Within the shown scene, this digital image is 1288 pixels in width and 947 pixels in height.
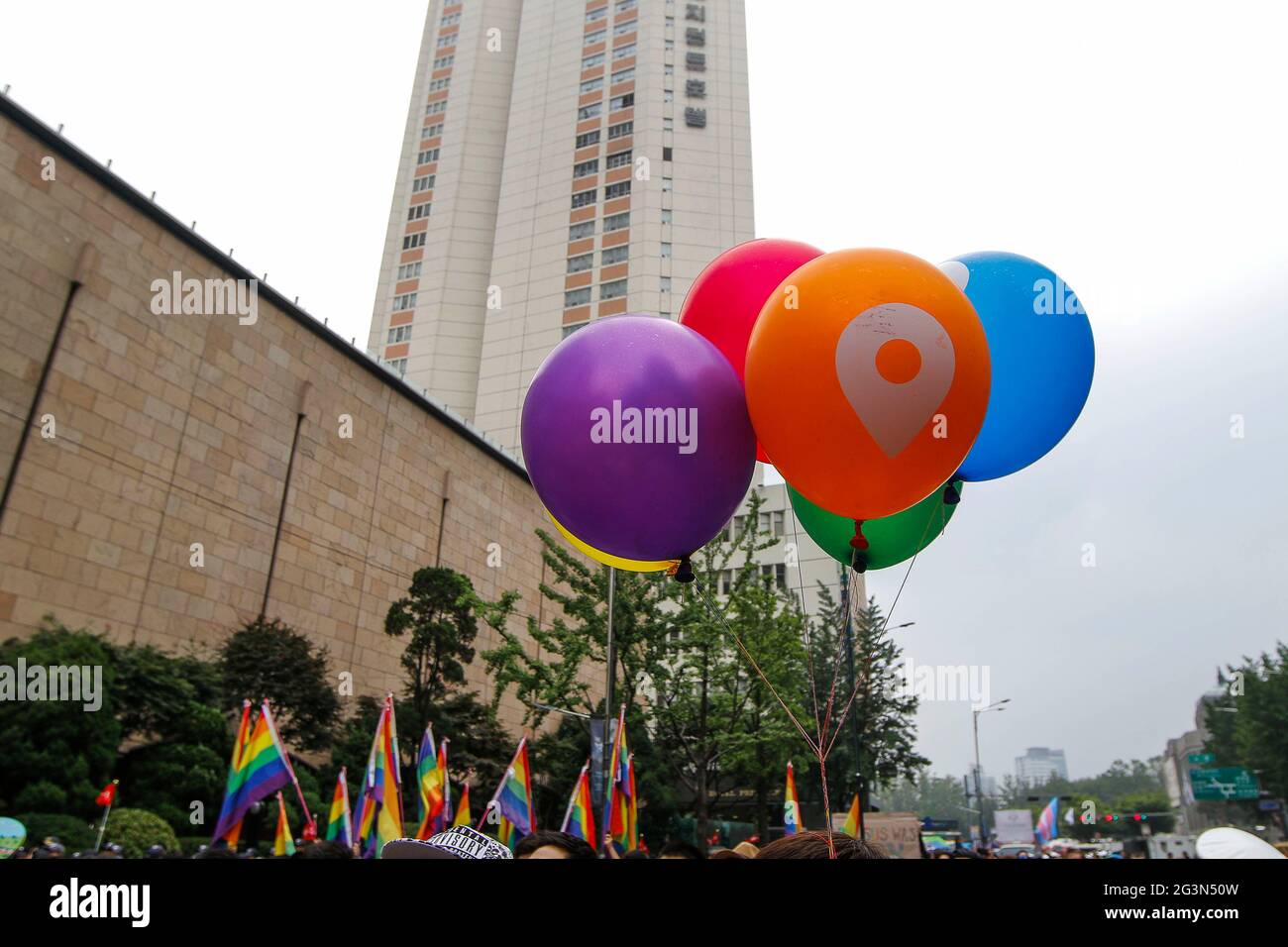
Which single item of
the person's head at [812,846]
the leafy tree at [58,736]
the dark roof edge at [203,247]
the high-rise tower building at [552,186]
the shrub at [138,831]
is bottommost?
the shrub at [138,831]

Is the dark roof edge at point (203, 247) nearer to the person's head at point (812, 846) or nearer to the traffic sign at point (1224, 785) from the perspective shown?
the person's head at point (812, 846)

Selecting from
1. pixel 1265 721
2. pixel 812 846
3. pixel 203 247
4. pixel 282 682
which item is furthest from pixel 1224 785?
pixel 203 247

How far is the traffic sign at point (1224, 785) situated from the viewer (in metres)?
38.3

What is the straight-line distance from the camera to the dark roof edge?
2250cm

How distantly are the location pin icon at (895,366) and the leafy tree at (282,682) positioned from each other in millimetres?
23422

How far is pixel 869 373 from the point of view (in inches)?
161

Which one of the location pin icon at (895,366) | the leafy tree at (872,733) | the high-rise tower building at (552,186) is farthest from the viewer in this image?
the high-rise tower building at (552,186)

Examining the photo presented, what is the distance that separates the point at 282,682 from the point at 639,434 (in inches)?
925

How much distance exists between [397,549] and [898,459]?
104 feet

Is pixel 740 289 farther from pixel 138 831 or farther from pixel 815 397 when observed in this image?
Result: pixel 138 831

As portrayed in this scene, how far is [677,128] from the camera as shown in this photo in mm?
58812

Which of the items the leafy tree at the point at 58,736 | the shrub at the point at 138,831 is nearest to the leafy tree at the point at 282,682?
the leafy tree at the point at 58,736

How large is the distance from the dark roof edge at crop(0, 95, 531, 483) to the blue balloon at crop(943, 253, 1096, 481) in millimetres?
20306
